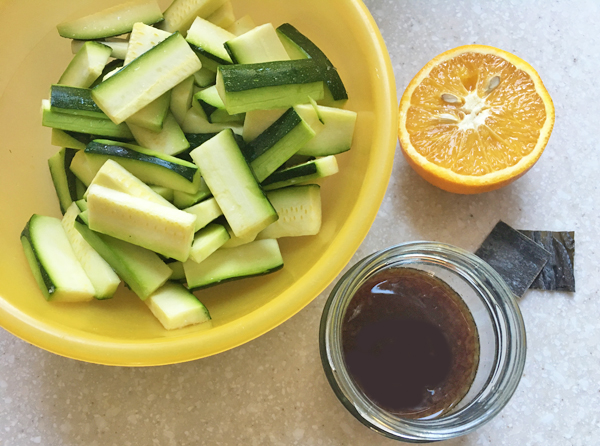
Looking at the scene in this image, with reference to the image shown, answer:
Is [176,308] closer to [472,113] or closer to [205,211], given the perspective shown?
[205,211]

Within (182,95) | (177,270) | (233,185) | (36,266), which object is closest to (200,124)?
(182,95)

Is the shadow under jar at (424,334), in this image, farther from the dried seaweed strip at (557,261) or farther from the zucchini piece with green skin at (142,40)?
the zucchini piece with green skin at (142,40)

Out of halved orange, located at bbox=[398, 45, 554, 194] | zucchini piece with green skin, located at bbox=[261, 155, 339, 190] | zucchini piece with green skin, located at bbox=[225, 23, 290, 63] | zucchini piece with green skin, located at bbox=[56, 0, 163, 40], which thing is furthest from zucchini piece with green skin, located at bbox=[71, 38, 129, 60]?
halved orange, located at bbox=[398, 45, 554, 194]

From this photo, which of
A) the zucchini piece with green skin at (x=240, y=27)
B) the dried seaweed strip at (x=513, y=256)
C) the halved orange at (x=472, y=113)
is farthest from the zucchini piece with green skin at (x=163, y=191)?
the dried seaweed strip at (x=513, y=256)

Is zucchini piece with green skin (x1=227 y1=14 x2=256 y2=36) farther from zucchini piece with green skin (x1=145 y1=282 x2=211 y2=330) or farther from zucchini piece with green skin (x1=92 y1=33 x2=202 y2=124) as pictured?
zucchini piece with green skin (x1=145 y1=282 x2=211 y2=330)

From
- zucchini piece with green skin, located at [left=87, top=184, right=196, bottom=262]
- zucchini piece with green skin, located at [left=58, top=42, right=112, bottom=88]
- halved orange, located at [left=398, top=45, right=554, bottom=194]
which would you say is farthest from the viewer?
halved orange, located at [left=398, top=45, right=554, bottom=194]

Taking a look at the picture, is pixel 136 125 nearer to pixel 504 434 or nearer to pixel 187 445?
pixel 187 445
